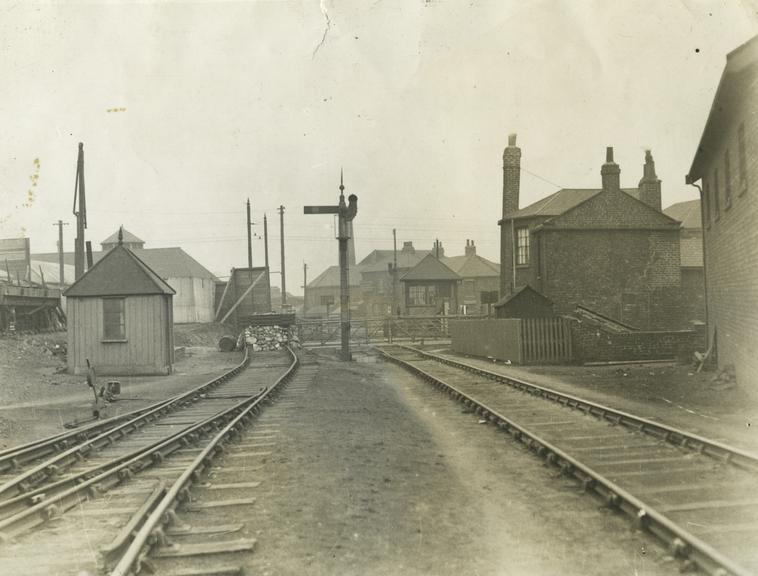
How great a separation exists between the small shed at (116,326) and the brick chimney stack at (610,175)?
18.6 metres

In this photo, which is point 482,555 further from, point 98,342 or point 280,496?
point 98,342

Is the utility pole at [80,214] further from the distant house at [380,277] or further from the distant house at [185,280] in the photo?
the distant house at [380,277]

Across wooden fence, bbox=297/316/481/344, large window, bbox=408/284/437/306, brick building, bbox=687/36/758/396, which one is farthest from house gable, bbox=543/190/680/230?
large window, bbox=408/284/437/306

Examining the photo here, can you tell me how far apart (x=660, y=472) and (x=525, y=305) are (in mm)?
16951

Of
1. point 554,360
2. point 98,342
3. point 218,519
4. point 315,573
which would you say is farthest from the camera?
point 554,360

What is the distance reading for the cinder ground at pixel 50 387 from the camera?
1122 cm

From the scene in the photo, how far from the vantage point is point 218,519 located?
5508 millimetres

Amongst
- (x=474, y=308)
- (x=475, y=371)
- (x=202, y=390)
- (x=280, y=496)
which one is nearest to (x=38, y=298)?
(x=202, y=390)

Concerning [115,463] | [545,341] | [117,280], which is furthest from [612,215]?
[115,463]

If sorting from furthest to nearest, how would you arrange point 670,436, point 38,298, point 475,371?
point 38,298
point 475,371
point 670,436

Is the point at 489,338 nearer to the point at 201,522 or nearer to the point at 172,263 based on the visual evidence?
the point at 201,522

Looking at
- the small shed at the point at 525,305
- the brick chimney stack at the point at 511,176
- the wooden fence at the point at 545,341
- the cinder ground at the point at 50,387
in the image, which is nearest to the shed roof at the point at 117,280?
the cinder ground at the point at 50,387

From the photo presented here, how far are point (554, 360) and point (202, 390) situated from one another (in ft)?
36.9

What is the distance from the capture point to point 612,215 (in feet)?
91.4
